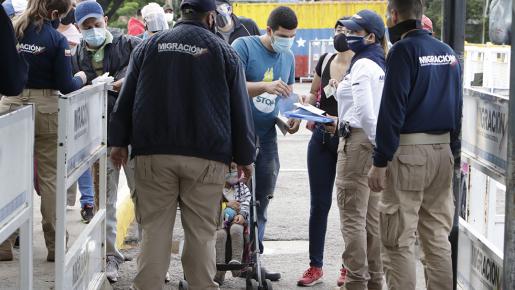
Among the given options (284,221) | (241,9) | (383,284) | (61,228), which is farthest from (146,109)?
(241,9)

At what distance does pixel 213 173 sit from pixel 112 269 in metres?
2.06

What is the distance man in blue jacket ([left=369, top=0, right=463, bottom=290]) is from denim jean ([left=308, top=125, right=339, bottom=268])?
4.53 ft

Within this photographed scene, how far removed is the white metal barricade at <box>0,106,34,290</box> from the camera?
13.4 ft

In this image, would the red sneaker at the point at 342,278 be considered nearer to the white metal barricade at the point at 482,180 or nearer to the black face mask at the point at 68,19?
the white metal barricade at the point at 482,180

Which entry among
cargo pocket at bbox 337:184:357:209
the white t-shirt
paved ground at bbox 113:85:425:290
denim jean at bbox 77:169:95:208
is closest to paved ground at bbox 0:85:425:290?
paved ground at bbox 113:85:425:290

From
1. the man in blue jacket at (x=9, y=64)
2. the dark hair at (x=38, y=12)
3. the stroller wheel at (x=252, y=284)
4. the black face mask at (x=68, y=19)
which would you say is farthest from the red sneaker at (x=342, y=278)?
the man in blue jacket at (x=9, y=64)

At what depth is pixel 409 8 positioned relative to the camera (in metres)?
5.79

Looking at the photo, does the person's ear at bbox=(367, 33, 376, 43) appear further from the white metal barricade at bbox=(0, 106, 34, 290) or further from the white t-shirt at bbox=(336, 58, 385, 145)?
the white metal barricade at bbox=(0, 106, 34, 290)

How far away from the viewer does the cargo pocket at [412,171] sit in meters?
5.71

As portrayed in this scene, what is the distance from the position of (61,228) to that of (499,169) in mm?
2503

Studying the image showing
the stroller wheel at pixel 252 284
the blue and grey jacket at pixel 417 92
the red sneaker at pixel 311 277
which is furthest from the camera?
the red sneaker at pixel 311 277

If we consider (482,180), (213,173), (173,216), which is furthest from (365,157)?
(173,216)

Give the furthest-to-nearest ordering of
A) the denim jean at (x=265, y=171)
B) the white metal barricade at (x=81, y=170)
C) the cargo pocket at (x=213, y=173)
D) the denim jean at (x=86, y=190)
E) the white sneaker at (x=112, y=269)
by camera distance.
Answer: the denim jean at (x=86, y=190) < the denim jean at (x=265, y=171) < the white sneaker at (x=112, y=269) < the cargo pocket at (x=213, y=173) < the white metal barricade at (x=81, y=170)

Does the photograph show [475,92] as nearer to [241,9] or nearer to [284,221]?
[284,221]
